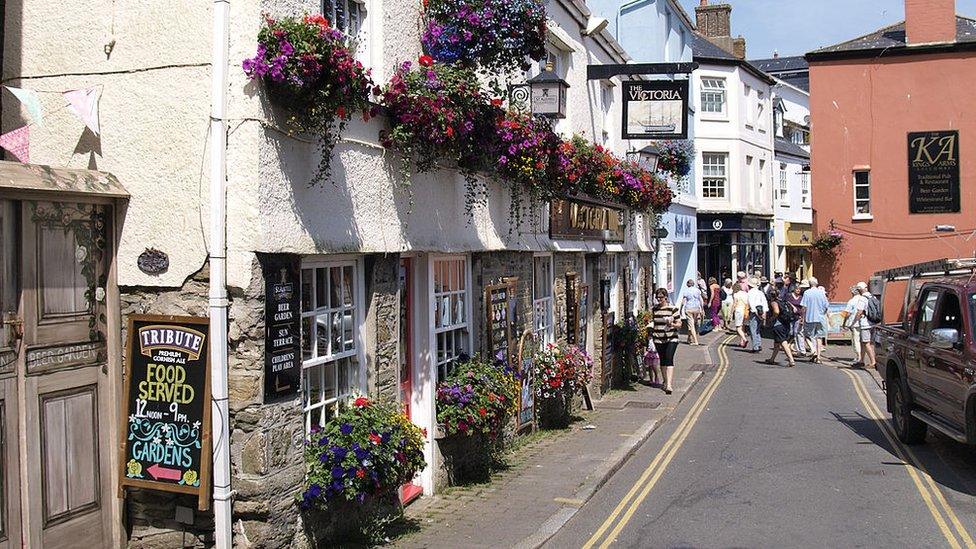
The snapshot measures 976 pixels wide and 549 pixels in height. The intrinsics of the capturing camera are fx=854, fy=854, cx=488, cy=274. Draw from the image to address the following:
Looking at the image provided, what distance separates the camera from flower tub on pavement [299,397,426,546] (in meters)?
6.70

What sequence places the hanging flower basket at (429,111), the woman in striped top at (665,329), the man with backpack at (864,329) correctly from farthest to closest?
the man with backpack at (864,329), the woman in striped top at (665,329), the hanging flower basket at (429,111)

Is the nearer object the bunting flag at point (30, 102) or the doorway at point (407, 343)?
the bunting flag at point (30, 102)

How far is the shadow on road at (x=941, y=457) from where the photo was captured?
9.48 m

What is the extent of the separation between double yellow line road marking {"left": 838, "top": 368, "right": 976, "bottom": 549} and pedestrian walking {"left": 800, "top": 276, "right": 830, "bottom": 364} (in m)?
7.17

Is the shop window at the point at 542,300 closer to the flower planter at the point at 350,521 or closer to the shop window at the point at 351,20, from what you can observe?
the flower planter at the point at 350,521

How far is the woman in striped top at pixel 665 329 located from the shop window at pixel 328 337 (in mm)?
9584

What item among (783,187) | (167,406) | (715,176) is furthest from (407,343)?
(783,187)

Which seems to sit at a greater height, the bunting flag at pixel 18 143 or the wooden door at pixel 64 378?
the bunting flag at pixel 18 143

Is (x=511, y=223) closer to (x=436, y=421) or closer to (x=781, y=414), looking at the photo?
(x=436, y=421)

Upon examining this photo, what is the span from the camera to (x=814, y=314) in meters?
21.2

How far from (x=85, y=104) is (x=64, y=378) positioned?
201cm

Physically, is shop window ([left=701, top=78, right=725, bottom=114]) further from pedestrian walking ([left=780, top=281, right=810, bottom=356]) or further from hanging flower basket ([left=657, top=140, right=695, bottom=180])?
hanging flower basket ([left=657, top=140, right=695, bottom=180])

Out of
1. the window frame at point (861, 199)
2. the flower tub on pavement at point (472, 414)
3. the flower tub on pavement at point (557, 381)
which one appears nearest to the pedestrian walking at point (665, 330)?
the flower tub on pavement at point (557, 381)

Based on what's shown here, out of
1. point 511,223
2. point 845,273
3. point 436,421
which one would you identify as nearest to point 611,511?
point 436,421
